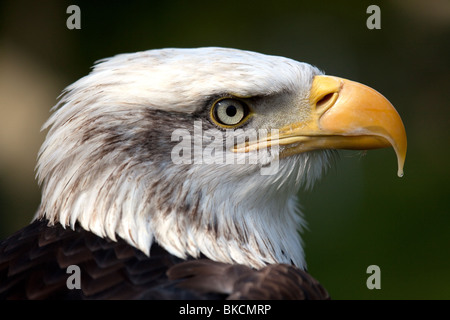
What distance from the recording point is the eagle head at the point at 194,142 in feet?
8.59

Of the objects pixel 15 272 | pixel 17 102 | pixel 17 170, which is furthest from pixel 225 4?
pixel 15 272

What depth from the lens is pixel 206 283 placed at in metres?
2.29

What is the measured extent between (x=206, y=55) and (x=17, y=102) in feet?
14.7

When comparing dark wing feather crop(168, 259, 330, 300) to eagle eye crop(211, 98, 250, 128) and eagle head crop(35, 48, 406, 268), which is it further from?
eagle eye crop(211, 98, 250, 128)

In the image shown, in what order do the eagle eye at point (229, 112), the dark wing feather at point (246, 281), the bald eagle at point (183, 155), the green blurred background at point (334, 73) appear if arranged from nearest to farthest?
the dark wing feather at point (246, 281)
the bald eagle at point (183, 155)
the eagle eye at point (229, 112)
the green blurred background at point (334, 73)

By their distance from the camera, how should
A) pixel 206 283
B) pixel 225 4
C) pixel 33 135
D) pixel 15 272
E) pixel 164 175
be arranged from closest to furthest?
1. pixel 206 283
2. pixel 15 272
3. pixel 164 175
4. pixel 33 135
5. pixel 225 4

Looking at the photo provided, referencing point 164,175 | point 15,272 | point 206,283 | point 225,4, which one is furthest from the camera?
point 225,4

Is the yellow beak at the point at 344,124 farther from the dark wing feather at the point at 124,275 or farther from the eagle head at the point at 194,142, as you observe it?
the dark wing feather at the point at 124,275

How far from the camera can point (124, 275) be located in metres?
2.35

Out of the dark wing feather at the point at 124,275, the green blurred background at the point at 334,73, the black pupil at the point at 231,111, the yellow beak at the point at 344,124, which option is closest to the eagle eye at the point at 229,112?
the black pupil at the point at 231,111

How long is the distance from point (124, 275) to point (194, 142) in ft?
2.30

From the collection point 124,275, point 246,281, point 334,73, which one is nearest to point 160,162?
point 124,275

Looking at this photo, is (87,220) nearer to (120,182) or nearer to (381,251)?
(120,182)

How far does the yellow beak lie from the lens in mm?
2729
